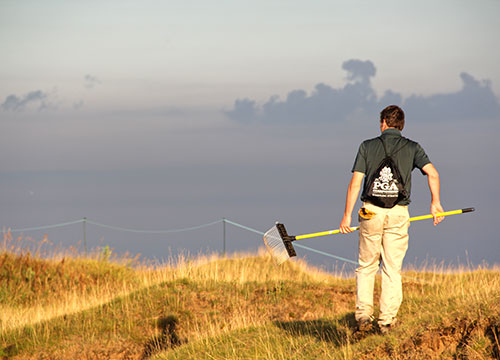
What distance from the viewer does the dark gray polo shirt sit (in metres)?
8.26

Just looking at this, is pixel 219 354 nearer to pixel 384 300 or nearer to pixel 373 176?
pixel 384 300

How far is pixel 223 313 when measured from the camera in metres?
13.6

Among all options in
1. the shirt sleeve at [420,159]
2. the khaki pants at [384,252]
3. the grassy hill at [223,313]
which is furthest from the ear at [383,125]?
the grassy hill at [223,313]

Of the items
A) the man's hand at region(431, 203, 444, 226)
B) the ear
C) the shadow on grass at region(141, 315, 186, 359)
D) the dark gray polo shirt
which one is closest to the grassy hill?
the shadow on grass at region(141, 315, 186, 359)

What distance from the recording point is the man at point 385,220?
8.20 metres

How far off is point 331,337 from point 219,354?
69.4 inches

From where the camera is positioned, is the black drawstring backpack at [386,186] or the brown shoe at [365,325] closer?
the black drawstring backpack at [386,186]

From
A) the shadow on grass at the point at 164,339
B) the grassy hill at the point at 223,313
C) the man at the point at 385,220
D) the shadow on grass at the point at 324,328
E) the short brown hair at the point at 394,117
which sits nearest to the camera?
the grassy hill at the point at 223,313

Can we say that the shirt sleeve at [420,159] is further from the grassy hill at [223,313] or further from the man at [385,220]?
the grassy hill at [223,313]

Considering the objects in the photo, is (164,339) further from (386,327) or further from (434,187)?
(434,187)

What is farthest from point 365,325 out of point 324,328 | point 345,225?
point 324,328

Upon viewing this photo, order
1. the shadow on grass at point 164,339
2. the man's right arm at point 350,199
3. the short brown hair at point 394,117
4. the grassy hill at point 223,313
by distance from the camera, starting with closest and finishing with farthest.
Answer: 1. the grassy hill at point 223,313
2. the man's right arm at point 350,199
3. the short brown hair at point 394,117
4. the shadow on grass at point 164,339

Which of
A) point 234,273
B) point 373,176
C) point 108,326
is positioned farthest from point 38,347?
point 373,176

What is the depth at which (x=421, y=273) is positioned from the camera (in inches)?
723
